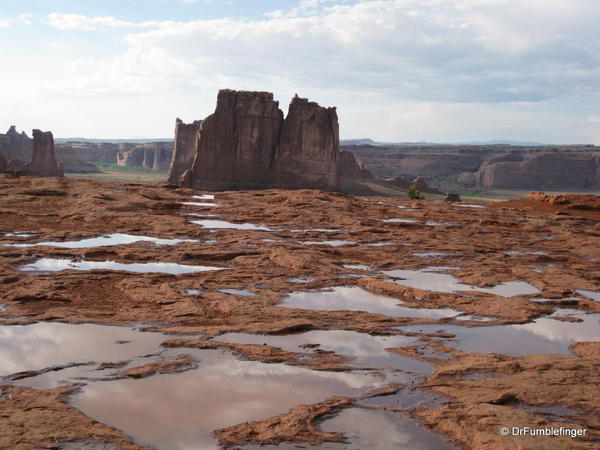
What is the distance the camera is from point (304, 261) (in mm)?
15258

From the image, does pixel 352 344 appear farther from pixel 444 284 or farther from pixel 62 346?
pixel 444 284

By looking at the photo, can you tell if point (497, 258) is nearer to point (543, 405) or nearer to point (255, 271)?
point (255, 271)

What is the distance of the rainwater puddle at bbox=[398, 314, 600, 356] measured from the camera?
9633 mm

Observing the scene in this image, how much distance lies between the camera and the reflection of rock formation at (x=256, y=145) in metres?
62.7

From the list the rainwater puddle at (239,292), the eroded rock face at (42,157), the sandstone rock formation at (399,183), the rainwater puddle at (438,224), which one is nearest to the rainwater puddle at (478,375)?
the rainwater puddle at (239,292)

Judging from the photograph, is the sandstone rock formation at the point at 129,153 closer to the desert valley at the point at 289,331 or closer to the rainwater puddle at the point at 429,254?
the desert valley at the point at 289,331

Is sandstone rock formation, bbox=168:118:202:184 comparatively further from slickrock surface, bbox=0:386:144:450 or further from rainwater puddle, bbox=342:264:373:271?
slickrock surface, bbox=0:386:144:450

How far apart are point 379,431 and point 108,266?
31.3 ft

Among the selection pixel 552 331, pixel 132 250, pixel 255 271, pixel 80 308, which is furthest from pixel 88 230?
pixel 552 331

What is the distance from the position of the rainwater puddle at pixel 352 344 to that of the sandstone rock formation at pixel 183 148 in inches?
3014

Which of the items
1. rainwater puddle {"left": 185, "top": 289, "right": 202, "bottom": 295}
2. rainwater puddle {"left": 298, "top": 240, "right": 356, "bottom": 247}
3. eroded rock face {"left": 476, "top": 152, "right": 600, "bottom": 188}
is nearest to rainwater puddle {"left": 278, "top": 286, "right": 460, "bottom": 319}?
rainwater puddle {"left": 185, "top": 289, "right": 202, "bottom": 295}

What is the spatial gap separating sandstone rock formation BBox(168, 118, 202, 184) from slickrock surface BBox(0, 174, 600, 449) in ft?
184

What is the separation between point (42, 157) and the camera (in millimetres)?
77500

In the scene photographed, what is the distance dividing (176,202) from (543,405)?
73.8 feet
